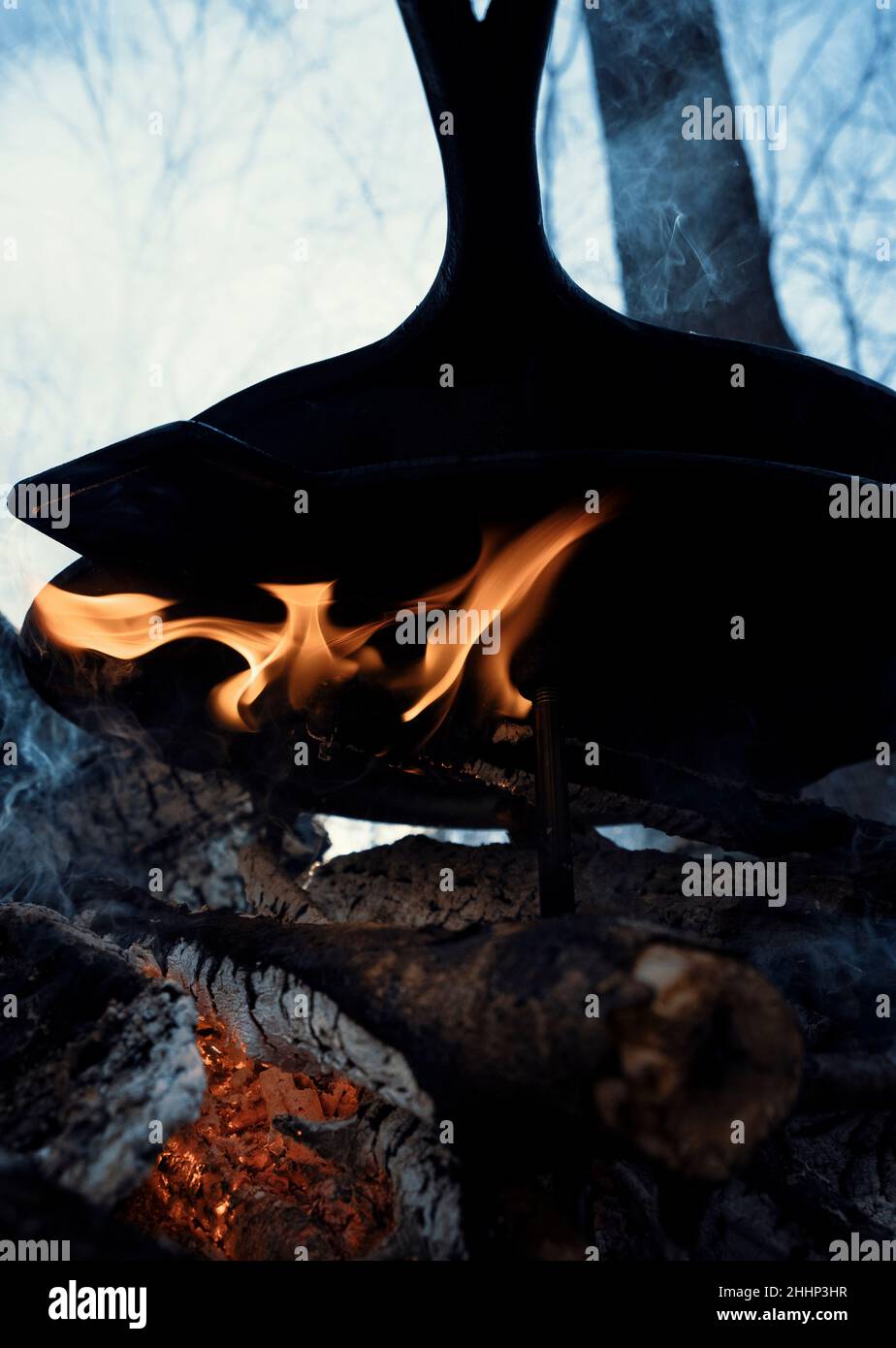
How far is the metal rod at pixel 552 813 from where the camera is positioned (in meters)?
1.31

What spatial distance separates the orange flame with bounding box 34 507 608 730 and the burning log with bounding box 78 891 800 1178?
617mm

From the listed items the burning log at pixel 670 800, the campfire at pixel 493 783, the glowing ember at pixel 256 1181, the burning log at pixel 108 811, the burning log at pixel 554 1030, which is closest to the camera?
the burning log at pixel 554 1030

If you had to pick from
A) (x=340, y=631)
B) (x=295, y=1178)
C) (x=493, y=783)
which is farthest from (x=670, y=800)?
(x=295, y=1178)

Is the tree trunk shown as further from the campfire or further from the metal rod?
the metal rod

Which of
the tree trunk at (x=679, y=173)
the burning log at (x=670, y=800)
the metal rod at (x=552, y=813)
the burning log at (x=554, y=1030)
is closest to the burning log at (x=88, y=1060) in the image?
the burning log at (x=554, y=1030)

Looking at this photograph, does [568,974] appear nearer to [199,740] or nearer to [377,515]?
[377,515]

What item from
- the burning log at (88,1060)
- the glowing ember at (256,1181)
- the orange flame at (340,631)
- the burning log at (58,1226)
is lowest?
the glowing ember at (256,1181)

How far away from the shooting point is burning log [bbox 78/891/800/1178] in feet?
2.44

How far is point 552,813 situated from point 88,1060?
792 mm

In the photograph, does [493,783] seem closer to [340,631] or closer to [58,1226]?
[340,631]

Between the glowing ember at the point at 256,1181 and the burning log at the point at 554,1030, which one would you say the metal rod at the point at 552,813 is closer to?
the burning log at the point at 554,1030

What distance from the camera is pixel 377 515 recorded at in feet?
3.86

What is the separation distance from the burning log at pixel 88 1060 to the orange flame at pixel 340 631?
2.08ft
